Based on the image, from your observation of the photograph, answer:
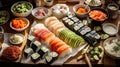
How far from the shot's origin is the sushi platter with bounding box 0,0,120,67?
210cm

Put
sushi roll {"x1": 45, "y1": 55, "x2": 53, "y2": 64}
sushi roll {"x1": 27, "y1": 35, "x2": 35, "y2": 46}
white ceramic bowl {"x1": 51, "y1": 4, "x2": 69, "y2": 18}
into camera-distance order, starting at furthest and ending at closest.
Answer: white ceramic bowl {"x1": 51, "y1": 4, "x2": 69, "y2": 18} < sushi roll {"x1": 27, "y1": 35, "x2": 35, "y2": 46} < sushi roll {"x1": 45, "y1": 55, "x2": 53, "y2": 64}

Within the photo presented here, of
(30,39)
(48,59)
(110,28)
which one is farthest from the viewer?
(110,28)

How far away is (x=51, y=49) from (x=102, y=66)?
1.64 ft

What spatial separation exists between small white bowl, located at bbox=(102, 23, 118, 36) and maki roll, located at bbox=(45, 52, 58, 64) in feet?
1.94

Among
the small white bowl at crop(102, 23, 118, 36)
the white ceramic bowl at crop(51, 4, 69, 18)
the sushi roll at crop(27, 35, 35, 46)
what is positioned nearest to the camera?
the sushi roll at crop(27, 35, 35, 46)

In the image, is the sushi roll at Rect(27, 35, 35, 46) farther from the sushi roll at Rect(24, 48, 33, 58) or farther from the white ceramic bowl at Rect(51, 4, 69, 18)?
the white ceramic bowl at Rect(51, 4, 69, 18)

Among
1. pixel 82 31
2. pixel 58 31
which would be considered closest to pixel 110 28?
pixel 82 31

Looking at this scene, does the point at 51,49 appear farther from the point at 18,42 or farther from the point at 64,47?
the point at 18,42

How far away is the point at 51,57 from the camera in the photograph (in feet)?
6.75

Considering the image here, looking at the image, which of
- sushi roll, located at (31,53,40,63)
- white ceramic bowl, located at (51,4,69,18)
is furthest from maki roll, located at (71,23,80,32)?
sushi roll, located at (31,53,40,63)

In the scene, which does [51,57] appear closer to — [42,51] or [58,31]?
[42,51]

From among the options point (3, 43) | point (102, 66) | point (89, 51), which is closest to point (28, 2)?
point (3, 43)

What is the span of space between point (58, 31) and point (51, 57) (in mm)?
316

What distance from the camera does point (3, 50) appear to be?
2160 millimetres
